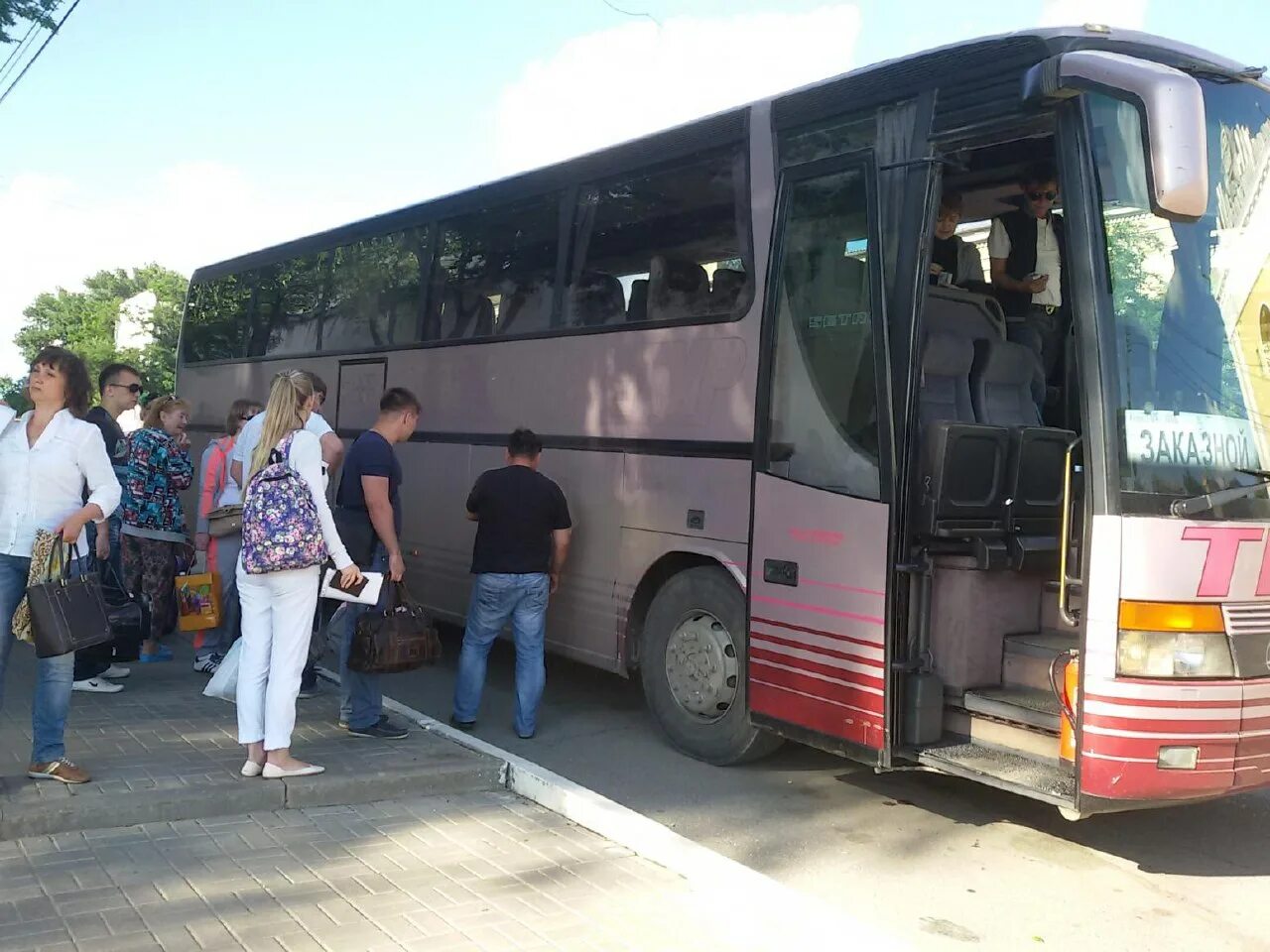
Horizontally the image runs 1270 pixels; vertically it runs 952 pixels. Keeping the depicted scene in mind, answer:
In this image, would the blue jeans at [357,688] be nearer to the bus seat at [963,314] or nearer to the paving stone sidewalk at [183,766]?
the paving stone sidewalk at [183,766]

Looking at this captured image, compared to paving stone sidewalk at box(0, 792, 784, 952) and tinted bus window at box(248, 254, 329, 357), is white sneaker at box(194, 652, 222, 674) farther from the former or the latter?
tinted bus window at box(248, 254, 329, 357)

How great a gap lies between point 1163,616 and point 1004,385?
83.4 inches

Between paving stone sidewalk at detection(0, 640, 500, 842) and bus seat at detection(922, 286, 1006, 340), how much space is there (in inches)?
130

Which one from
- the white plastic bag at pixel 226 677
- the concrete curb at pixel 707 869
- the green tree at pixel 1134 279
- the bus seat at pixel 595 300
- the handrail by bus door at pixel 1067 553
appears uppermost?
the bus seat at pixel 595 300

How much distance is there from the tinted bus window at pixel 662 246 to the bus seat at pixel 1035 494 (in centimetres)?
171

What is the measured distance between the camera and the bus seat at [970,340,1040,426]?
6324mm

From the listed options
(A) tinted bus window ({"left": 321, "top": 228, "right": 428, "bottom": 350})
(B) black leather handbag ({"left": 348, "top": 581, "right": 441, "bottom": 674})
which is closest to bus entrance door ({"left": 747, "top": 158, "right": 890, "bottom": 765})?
(B) black leather handbag ({"left": 348, "top": 581, "right": 441, "bottom": 674})

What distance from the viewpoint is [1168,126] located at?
4.36 meters

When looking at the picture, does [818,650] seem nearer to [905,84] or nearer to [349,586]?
[349,586]

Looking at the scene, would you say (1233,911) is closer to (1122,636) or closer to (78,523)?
(1122,636)

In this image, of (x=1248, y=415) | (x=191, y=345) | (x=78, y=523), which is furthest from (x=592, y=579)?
(x=191, y=345)

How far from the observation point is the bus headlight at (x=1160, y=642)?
15.1 ft

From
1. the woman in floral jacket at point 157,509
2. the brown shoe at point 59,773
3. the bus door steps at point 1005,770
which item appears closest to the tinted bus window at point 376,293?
the woman in floral jacket at point 157,509

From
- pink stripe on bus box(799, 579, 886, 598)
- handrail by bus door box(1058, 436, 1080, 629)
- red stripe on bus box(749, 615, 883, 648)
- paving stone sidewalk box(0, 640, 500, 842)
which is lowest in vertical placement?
paving stone sidewalk box(0, 640, 500, 842)
